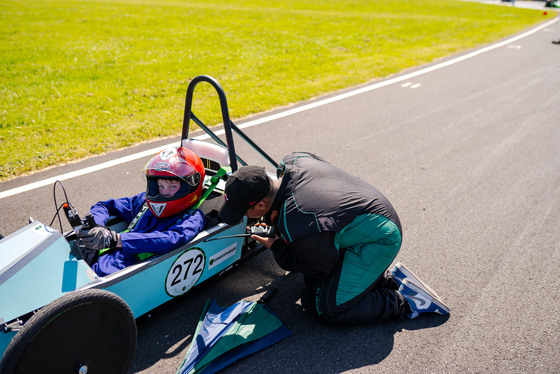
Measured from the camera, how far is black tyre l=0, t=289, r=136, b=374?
2373 mm

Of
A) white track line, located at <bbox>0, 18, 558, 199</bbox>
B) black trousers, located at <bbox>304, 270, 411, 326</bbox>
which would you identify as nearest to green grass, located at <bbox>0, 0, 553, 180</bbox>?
white track line, located at <bbox>0, 18, 558, 199</bbox>

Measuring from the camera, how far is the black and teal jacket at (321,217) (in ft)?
10.6

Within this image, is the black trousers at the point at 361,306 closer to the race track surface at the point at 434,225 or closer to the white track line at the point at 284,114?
the race track surface at the point at 434,225

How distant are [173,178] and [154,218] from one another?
0.46 meters

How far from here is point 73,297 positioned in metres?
2.52

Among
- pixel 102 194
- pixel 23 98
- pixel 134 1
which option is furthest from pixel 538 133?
pixel 134 1

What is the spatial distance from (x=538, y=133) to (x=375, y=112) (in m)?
2.80

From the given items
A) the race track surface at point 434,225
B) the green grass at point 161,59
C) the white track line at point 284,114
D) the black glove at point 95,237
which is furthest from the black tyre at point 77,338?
the green grass at point 161,59

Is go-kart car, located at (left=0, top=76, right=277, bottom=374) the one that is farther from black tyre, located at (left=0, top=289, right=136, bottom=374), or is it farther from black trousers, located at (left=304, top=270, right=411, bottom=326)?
black trousers, located at (left=304, top=270, right=411, bottom=326)

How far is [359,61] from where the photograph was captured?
39.1 feet

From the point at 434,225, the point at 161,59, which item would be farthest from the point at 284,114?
the point at 161,59

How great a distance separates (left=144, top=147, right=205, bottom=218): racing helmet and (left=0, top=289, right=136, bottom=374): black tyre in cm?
111

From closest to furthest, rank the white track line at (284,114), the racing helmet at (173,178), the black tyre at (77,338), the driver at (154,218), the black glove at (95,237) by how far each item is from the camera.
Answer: the black tyre at (77,338), the black glove at (95,237), the driver at (154,218), the racing helmet at (173,178), the white track line at (284,114)

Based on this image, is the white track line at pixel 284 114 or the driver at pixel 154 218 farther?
the white track line at pixel 284 114
